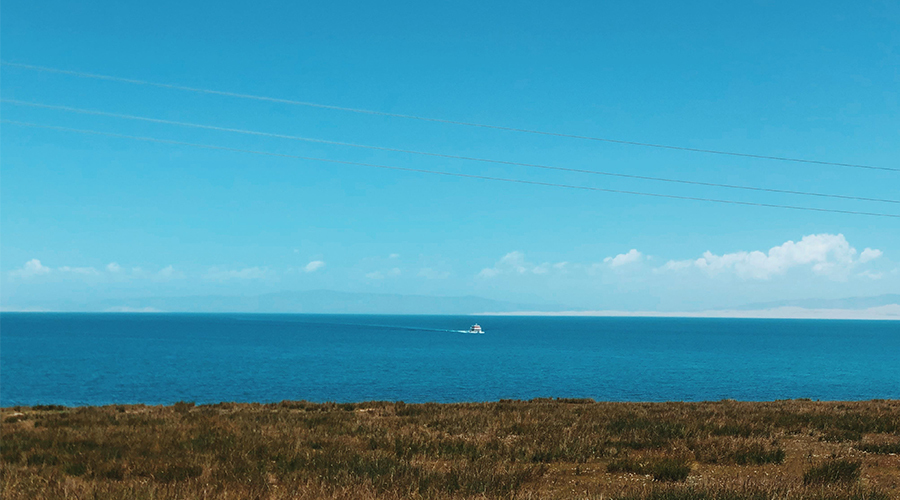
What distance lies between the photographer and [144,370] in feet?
317

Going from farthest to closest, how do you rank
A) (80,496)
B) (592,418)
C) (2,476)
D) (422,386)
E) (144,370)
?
1. (144,370)
2. (422,386)
3. (592,418)
4. (2,476)
5. (80,496)

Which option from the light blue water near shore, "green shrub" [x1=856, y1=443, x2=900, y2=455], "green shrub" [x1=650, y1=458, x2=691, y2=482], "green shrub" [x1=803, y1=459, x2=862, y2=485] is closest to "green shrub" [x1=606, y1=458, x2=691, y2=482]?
"green shrub" [x1=650, y1=458, x2=691, y2=482]

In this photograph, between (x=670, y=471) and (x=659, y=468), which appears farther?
(x=659, y=468)

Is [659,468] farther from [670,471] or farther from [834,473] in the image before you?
[834,473]

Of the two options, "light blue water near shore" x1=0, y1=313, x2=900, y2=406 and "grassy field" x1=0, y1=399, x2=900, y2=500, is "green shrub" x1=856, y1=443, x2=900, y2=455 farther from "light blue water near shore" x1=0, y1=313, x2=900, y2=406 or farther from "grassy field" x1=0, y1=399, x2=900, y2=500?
"light blue water near shore" x1=0, y1=313, x2=900, y2=406

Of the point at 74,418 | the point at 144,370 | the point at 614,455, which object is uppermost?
the point at 614,455

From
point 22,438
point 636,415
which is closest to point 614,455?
point 636,415

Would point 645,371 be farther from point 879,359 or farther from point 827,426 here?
point 827,426

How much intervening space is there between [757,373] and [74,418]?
104 metres

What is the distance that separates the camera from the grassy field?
9.11 m

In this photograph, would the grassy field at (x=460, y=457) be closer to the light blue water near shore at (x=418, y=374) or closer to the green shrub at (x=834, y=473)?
the green shrub at (x=834, y=473)

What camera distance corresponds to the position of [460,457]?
12.6m

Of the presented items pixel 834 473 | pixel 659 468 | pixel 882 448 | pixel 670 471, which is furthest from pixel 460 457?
pixel 882 448

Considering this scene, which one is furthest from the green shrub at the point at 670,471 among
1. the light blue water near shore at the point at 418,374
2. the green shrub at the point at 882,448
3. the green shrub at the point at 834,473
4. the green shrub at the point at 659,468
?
the light blue water near shore at the point at 418,374
